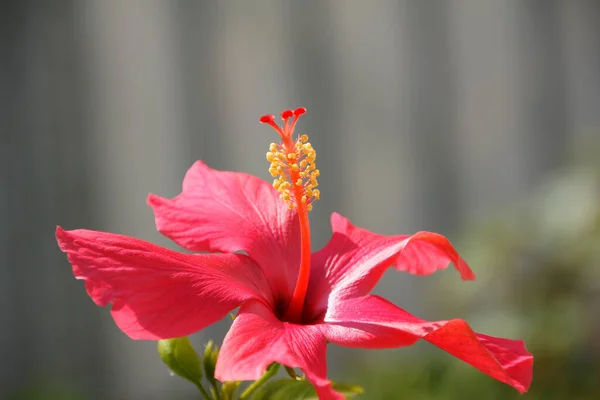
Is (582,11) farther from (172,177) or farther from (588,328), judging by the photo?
(172,177)

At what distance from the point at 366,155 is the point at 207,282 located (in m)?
2.11

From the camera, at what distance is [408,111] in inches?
105

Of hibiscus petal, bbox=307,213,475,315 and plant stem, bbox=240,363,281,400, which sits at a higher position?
hibiscus petal, bbox=307,213,475,315

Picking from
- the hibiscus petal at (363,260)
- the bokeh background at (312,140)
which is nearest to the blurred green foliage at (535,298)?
the bokeh background at (312,140)

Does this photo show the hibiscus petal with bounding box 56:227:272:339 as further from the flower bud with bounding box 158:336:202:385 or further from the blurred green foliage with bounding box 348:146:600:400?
the blurred green foliage with bounding box 348:146:600:400

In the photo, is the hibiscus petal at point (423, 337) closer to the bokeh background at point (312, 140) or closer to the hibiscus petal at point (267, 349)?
the hibiscus petal at point (267, 349)

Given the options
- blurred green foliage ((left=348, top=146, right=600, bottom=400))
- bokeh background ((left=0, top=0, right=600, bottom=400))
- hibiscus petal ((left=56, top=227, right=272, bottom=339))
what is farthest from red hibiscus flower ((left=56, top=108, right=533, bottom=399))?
bokeh background ((left=0, top=0, right=600, bottom=400))

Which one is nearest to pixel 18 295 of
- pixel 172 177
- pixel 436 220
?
pixel 172 177

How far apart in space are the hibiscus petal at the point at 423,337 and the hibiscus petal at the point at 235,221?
0.29 feet

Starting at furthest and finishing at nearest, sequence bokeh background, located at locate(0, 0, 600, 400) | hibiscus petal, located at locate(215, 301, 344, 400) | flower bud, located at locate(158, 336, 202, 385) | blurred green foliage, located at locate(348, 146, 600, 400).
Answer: bokeh background, located at locate(0, 0, 600, 400) → blurred green foliage, located at locate(348, 146, 600, 400) → flower bud, located at locate(158, 336, 202, 385) → hibiscus petal, located at locate(215, 301, 344, 400)

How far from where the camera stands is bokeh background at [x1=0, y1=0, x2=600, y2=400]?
2.37 m

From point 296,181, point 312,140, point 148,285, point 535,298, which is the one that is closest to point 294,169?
point 296,181

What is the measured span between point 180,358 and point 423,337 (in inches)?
7.7

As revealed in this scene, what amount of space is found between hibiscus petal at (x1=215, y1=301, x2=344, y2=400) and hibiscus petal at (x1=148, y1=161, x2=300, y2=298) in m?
0.10
